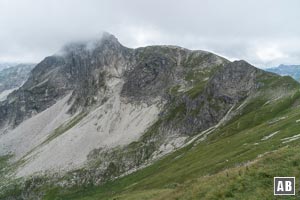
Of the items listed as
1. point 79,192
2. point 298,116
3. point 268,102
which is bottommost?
point 79,192

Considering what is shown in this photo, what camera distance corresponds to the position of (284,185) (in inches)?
999

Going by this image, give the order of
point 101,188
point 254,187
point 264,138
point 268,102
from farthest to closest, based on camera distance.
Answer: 1. point 101,188
2. point 268,102
3. point 264,138
4. point 254,187

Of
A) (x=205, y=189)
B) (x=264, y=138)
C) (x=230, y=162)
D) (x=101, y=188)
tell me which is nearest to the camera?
(x=205, y=189)

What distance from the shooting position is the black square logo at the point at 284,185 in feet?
81.5

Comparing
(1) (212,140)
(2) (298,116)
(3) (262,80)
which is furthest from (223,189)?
(3) (262,80)

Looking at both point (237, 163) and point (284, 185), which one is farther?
point (237, 163)

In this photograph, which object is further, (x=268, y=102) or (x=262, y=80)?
(x=262, y=80)

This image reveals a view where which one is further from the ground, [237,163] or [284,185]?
[237,163]

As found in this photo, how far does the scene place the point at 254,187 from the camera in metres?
27.3

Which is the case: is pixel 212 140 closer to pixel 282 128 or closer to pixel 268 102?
pixel 268 102

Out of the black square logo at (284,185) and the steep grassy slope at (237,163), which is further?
the steep grassy slope at (237,163)

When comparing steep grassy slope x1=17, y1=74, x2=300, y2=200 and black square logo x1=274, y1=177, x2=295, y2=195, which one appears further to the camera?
steep grassy slope x1=17, y1=74, x2=300, y2=200

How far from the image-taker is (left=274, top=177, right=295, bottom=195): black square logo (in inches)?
977

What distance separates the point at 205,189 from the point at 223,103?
172 m
